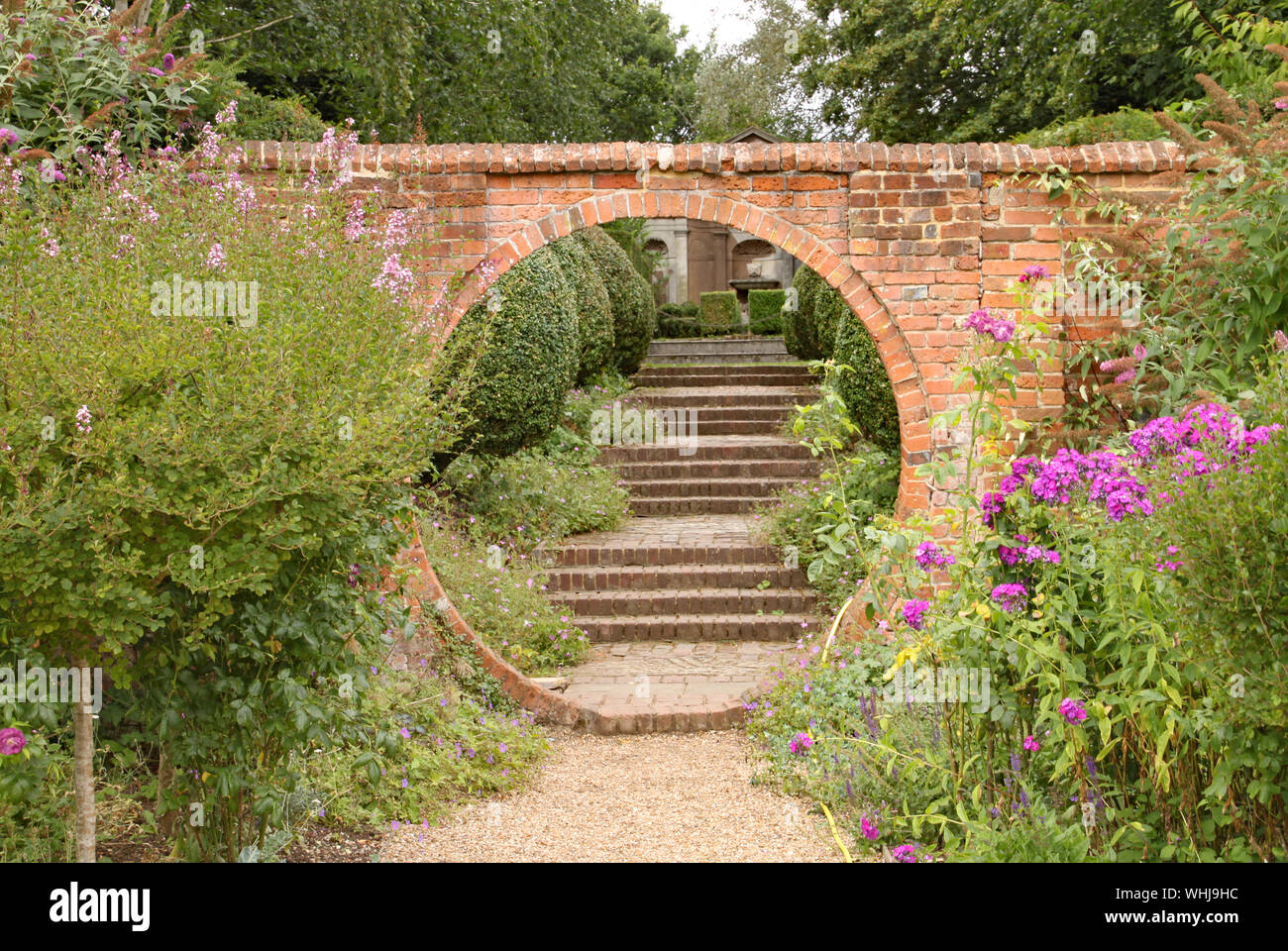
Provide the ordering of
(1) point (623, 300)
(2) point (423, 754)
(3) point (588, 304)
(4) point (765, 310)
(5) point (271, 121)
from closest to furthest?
(2) point (423, 754)
(5) point (271, 121)
(3) point (588, 304)
(1) point (623, 300)
(4) point (765, 310)

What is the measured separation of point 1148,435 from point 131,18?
5.46 metres

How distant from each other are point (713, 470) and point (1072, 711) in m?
8.31

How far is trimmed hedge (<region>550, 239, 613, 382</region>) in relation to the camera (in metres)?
12.0

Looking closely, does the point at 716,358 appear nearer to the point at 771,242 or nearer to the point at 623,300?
the point at 623,300

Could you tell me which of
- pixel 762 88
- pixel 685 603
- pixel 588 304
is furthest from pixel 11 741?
pixel 762 88

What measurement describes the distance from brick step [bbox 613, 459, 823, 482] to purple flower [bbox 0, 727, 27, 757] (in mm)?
8677

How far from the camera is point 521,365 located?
342 inches

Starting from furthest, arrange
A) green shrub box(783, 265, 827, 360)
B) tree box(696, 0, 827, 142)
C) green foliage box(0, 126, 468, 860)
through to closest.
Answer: tree box(696, 0, 827, 142)
green shrub box(783, 265, 827, 360)
green foliage box(0, 126, 468, 860)

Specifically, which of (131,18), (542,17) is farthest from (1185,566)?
(542,17)

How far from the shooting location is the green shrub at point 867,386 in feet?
25.9

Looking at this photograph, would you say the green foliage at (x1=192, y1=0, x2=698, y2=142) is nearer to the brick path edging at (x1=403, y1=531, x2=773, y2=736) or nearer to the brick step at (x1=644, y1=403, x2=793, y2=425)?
the brick step at (x1=644, y1=403, x2=793, y2=425)

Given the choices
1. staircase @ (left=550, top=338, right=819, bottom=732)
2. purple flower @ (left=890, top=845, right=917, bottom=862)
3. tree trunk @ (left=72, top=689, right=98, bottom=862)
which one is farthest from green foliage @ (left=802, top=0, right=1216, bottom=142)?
tree trunk @ (left=72, top=689, right=98, bottom=862)

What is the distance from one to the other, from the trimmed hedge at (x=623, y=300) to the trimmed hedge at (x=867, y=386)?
6123 mm

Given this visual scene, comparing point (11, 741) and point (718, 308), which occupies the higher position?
point (718, 308)
